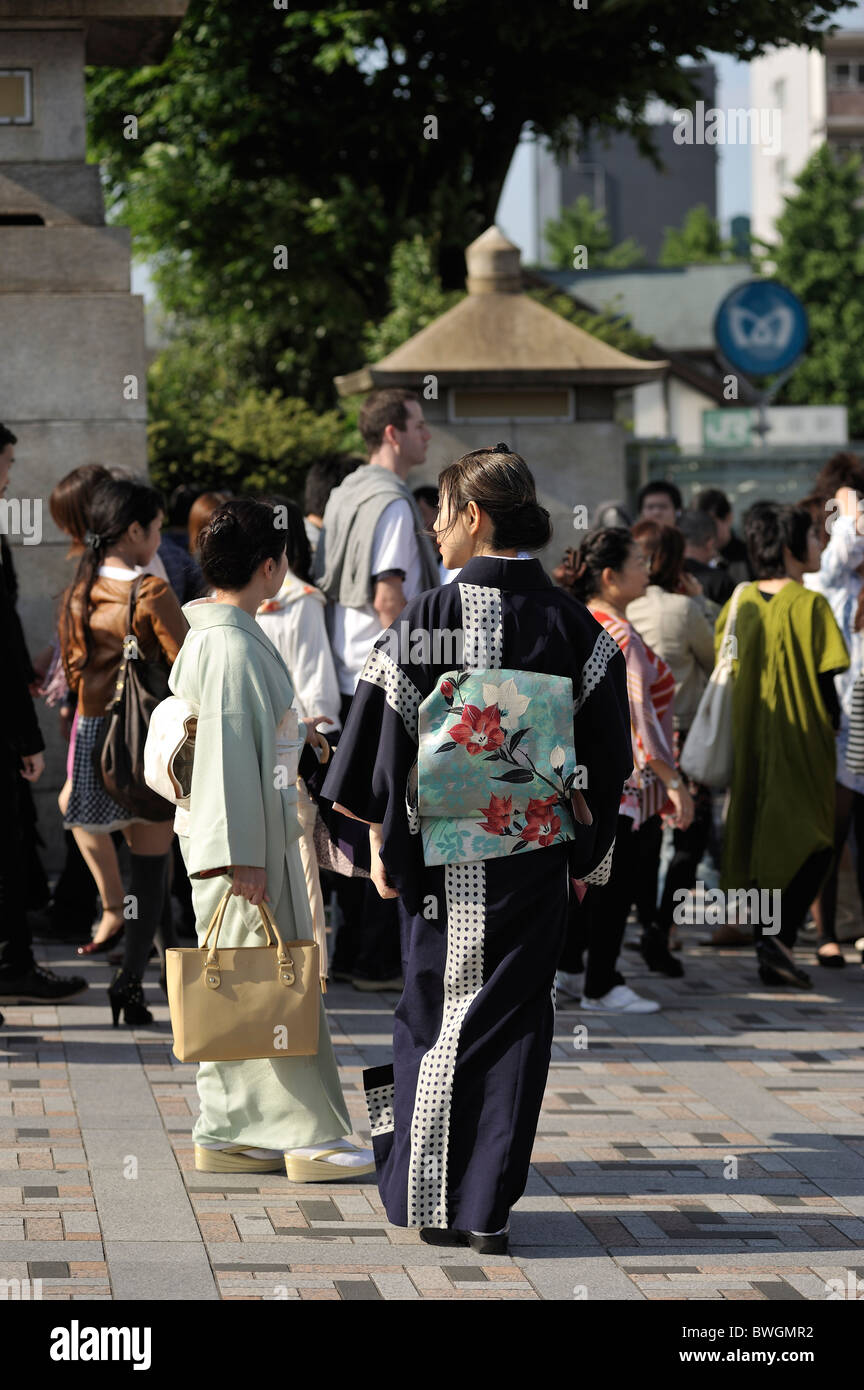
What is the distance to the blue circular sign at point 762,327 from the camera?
2070 cm

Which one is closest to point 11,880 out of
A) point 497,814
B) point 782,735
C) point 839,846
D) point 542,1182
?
point 542,1182

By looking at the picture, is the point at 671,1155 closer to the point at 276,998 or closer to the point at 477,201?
the point at 276,998

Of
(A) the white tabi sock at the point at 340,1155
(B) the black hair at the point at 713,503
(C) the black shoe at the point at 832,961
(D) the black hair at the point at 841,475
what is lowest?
(C) the black shoe at the point at 832,961

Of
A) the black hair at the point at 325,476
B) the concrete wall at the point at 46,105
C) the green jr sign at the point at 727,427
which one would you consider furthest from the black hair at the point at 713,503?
the green jr sign at the point at 727,427

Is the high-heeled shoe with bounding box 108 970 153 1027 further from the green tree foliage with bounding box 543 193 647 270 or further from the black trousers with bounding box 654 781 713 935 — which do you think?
the green tree foliage with bounding box 543 193 647 270

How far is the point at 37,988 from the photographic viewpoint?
23.8ft

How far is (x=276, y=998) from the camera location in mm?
5055

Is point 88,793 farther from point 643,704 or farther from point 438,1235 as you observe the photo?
point 438,1235

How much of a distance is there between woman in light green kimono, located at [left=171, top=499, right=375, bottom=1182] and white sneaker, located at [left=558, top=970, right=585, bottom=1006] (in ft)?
8.40

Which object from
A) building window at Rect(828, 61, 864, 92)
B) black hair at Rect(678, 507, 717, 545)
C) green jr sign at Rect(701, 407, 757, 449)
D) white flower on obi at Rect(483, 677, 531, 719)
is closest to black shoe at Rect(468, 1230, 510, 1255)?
white flower on obi at Rect(483, 677, 531, 719)

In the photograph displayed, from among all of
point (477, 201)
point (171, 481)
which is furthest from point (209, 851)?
point (477, 201)

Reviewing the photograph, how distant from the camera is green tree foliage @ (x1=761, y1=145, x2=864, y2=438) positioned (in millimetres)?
59531

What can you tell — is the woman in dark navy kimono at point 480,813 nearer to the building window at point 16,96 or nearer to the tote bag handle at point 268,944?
the tote bag handle at point 268,944

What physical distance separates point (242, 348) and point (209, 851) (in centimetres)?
2674
